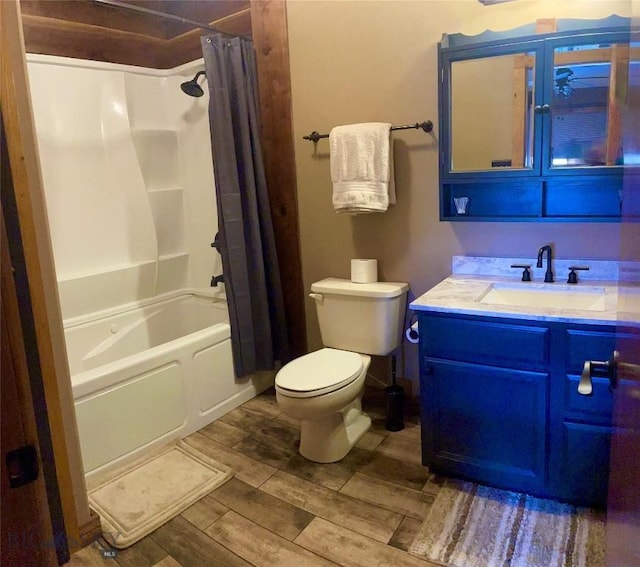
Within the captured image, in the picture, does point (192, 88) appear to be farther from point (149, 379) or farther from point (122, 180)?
point (149, 379)

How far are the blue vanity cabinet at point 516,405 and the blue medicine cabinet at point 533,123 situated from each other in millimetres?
608

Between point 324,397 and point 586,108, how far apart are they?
1.61 m

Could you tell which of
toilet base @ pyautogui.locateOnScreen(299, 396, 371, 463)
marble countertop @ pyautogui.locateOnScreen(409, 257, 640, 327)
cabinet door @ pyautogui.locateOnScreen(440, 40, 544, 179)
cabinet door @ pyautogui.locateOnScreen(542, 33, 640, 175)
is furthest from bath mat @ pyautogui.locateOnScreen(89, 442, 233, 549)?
cabinet door @ pyautogui.locateOnScreen(542, 33, 640, 175)

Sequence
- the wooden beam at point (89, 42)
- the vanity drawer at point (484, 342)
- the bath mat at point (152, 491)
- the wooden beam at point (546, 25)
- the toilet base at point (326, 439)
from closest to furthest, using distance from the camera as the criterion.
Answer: the vanity drawer at point (484, 342), the bath mat at point (152, 491), the wooden beam at point (546, 25), the toilet base at point (326, 439), the wooden beam at point (89, 42)

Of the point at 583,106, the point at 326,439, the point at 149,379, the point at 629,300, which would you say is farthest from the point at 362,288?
the point at 629,300

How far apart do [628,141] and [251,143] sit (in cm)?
217

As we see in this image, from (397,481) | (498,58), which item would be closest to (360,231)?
(498,58)

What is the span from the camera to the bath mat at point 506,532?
172 centimetres

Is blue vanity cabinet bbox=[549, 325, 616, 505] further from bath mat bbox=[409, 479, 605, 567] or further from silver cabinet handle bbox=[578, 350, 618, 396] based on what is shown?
silver cabinet handle bbox=[578, 350, 618, 396]

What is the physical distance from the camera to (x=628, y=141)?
0.93 meters

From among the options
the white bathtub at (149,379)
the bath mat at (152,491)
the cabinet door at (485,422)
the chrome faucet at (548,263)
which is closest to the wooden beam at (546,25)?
the chrome faucet at (548,263)

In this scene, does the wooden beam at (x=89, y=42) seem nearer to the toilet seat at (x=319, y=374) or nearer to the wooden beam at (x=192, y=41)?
the wooden beam at (x=192, y=41)

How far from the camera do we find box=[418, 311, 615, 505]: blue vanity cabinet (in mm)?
1797

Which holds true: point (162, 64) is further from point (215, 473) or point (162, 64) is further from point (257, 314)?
point (215, 473)
